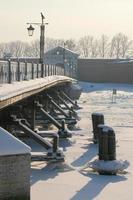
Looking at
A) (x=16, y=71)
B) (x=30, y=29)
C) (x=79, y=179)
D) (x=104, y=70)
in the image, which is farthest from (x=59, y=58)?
(x=79, y=179)

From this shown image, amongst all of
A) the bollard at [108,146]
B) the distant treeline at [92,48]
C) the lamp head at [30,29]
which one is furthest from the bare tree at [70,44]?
the bollard at [108,146]

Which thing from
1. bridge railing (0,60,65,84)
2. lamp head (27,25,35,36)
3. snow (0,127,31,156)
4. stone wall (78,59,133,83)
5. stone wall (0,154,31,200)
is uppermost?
lamp head (27,25,35,36)

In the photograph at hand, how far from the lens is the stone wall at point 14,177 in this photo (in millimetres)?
9580

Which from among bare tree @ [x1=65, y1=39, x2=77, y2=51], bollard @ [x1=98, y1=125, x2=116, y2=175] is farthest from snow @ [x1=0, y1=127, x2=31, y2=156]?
bare tree @ [x1=65, y1=39, x2=77, y2=51]

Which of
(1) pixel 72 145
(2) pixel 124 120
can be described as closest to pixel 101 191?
(1) pixel 72 145

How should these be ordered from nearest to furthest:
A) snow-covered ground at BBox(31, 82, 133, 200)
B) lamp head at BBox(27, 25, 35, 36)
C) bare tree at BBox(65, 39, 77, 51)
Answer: snow-covered ground at BBox(31, 82, 133, 200) → lamp head at BBox(27, 25, 35, 36) → bare tree at BBox(65, 39, 77, 51)

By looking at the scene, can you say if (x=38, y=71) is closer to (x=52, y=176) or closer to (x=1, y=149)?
(x=52, y=176)

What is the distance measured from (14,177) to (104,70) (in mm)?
81056

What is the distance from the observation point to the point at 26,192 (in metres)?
9.79

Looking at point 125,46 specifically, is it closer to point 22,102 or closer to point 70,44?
point 70,44

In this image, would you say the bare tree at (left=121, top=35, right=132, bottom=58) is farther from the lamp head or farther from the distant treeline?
the lamp head

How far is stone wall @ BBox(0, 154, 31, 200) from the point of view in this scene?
958 centimetres

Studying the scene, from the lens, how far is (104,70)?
296 ft

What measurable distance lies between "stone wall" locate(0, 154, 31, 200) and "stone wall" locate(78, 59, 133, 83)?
78.6 metres
